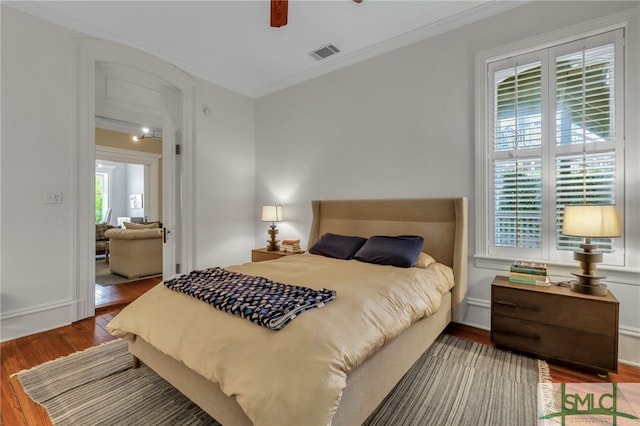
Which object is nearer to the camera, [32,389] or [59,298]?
[32,389]

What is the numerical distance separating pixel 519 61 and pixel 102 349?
4.23 m

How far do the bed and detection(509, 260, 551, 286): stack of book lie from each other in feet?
1.37

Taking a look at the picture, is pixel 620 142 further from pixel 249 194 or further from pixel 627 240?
pixel 249 194

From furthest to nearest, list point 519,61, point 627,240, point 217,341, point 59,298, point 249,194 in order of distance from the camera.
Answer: point 249,194
point 59,298
point 519,61
point 627,240
point 217,341

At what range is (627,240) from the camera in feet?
6.98

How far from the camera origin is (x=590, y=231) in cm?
195

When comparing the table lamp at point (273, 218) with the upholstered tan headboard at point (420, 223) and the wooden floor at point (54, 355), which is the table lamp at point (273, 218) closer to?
the upholstered tan headboard at point (420, 223)

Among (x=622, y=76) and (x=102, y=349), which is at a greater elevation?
(x=622, y=76)

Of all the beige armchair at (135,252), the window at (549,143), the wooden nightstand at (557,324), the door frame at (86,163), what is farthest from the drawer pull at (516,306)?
the beige armchair at (135,252)

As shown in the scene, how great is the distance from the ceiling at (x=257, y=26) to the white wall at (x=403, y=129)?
0.16 m

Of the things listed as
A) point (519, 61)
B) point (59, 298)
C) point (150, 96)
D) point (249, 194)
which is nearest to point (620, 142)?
point (519, 61)

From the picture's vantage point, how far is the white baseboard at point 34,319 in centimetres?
249

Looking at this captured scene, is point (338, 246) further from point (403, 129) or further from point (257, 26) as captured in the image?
point (257, 26)

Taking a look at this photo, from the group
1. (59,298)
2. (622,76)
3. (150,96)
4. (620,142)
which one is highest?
(150,96)
